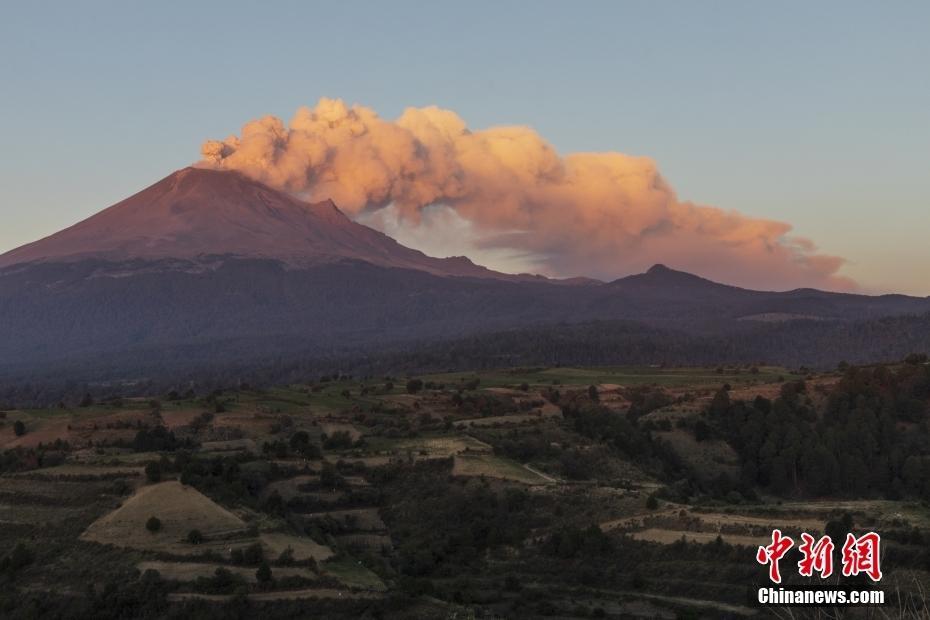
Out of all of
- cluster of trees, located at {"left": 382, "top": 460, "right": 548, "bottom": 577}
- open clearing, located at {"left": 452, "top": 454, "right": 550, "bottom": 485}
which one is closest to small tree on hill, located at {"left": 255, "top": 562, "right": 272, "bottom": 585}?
cluster of trees, located at {"left": 382, "top": 460, "right": 548, "bottom": 577}

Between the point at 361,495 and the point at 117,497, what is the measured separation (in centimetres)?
2190

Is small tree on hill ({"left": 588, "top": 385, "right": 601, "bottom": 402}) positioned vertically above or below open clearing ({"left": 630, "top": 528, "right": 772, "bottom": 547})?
above

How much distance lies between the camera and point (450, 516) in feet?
282

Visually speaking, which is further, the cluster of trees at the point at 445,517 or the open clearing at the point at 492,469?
the open clearing at the point at 492,469

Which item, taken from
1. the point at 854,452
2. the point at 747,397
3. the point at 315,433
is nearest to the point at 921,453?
the point at 854,452

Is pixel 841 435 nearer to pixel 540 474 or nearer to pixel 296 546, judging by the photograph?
pixel 540 474

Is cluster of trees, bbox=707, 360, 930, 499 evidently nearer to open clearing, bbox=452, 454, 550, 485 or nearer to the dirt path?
the dirt path

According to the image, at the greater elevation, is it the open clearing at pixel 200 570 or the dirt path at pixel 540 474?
the dirt path at pixel 540 474

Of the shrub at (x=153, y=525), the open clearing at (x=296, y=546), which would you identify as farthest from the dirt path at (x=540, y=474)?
the shrub at (x=153, y=525)

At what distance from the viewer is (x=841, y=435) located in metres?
117

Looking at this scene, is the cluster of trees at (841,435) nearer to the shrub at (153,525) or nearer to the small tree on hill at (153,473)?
the small tree on hill at (153,473)

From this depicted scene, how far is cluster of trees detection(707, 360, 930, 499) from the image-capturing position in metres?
111

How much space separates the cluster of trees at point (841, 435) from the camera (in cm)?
11094

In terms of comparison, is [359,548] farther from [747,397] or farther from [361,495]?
[747,397]
